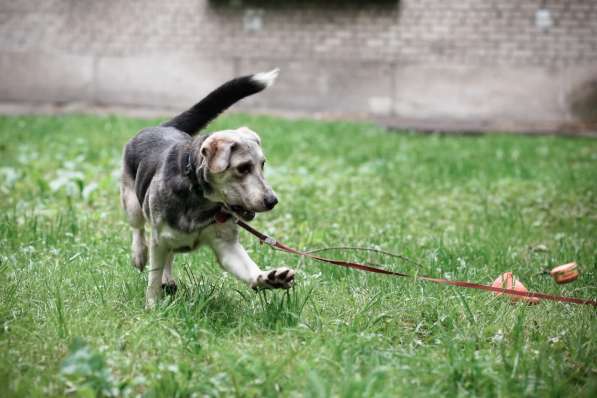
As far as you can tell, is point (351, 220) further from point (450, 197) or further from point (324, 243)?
point (450, 197)

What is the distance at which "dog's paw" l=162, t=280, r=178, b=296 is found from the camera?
3.62 m

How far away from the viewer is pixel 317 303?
347 cm

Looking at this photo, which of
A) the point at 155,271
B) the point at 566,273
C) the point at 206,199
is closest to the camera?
the point at 206,199

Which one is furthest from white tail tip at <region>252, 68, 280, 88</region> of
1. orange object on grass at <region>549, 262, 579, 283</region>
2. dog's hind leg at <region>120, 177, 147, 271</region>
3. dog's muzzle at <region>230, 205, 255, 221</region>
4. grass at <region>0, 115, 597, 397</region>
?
orange object on grass at <region>549, 262, 579, 283</region>

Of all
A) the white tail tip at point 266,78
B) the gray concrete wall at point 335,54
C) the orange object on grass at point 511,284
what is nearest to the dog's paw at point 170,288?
the white tail tip at point 266,78

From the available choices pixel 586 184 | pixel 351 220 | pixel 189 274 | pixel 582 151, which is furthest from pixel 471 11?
pixel 189 274

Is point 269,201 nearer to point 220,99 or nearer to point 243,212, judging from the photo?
point 243,212

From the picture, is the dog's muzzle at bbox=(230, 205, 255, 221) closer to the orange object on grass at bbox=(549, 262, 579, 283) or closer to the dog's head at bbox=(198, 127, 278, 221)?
the dog's head at bbox=(198, 127, 278, 221)

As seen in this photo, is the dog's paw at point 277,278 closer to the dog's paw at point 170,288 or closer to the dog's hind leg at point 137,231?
the dog's paw at point 170,288

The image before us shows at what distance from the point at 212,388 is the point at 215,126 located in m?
8.05

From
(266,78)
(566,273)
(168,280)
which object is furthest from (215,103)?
(566,273)

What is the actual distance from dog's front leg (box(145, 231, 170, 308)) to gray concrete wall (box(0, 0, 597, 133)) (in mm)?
10190

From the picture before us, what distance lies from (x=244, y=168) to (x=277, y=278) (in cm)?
54

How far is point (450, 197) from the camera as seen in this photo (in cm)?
666
